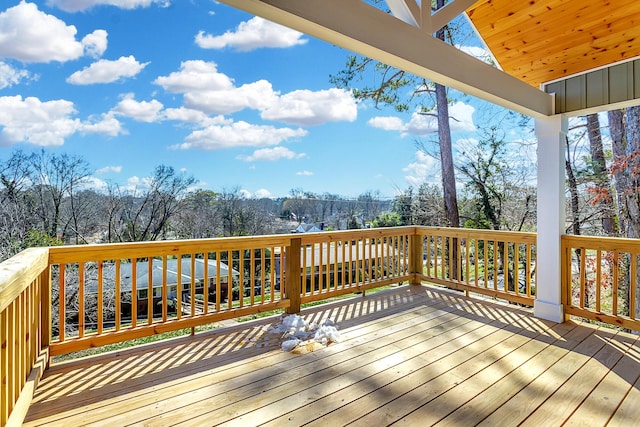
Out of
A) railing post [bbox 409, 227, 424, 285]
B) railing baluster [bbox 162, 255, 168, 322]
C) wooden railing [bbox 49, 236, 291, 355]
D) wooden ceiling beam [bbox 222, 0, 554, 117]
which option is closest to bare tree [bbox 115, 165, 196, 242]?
wooden railing [bbox 49, 236, 291, 355]

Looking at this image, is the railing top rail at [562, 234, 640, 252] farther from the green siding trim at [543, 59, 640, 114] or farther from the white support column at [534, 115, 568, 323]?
the green siding trim at [543, 59, 640, 114]

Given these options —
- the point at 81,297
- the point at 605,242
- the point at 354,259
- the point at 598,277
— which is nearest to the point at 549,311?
the point at 598,277

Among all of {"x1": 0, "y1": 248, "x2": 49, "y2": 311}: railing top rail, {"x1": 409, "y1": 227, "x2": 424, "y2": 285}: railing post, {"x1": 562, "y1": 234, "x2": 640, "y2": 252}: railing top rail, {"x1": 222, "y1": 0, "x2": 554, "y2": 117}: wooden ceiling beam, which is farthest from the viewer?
{"x1": 409, "y1": 227, "x2": 424, "y2": 285}: railing post

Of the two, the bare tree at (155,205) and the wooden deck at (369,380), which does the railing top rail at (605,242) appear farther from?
the bare tree at (155,205)

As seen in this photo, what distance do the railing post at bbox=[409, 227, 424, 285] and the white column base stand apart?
161 cm

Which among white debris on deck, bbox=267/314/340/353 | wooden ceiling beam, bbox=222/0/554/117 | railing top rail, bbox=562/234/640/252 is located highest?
wooden ceiling beam, bbox=222/0/554/117

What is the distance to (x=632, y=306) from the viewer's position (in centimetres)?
316

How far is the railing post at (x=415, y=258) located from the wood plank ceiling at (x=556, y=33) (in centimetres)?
247

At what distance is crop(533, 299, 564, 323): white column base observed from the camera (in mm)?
3439

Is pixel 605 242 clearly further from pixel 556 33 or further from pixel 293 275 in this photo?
pixel 293 275

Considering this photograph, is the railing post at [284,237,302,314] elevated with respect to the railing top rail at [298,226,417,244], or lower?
lower

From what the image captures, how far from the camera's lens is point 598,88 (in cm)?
328

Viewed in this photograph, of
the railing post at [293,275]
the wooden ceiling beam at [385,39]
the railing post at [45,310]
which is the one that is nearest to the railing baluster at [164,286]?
the railing post at [45,310]

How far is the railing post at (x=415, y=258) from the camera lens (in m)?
4.97
